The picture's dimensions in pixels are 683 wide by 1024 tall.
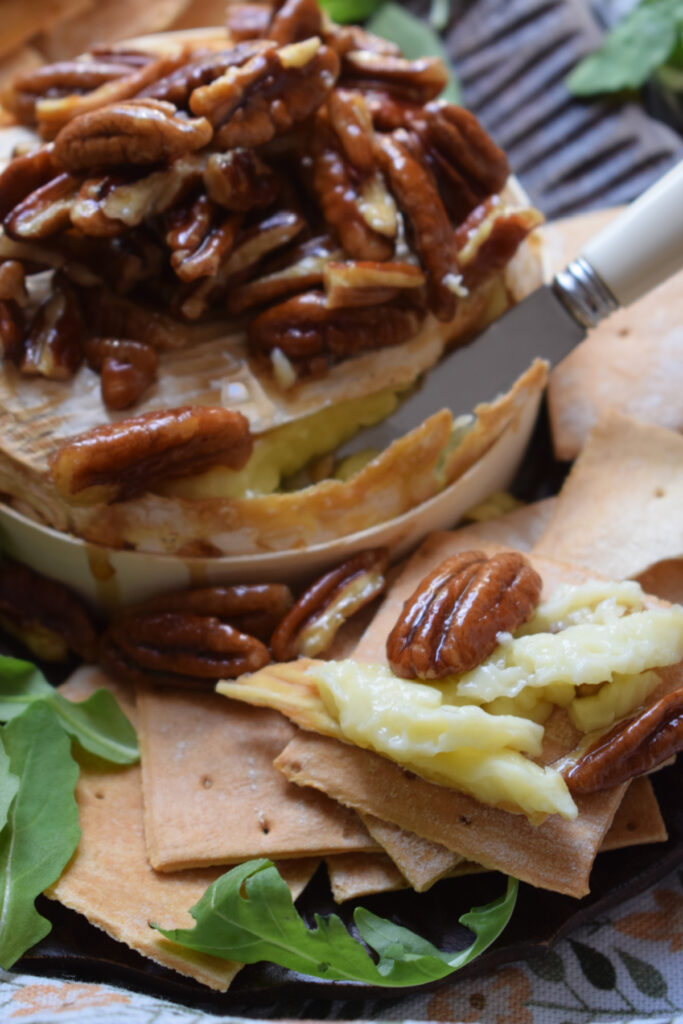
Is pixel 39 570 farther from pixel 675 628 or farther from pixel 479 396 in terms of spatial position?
pixel 675 628

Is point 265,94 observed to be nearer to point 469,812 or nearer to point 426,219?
point 426,219

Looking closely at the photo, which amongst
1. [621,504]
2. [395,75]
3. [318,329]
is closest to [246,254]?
[318,329]

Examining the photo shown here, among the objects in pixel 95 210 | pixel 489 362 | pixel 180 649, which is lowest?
pixel 180 649

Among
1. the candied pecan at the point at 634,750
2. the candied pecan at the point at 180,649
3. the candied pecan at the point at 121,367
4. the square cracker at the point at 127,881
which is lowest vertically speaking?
the square cracker at the point at 127,881

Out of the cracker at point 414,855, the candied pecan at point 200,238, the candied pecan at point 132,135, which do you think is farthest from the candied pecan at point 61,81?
the cracker at point 414,855

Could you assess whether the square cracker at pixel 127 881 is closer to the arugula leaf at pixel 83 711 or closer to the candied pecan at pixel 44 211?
the arugula leaf at pixel 83 711

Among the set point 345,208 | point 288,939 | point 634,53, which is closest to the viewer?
point 288,939

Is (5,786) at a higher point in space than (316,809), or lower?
higher
